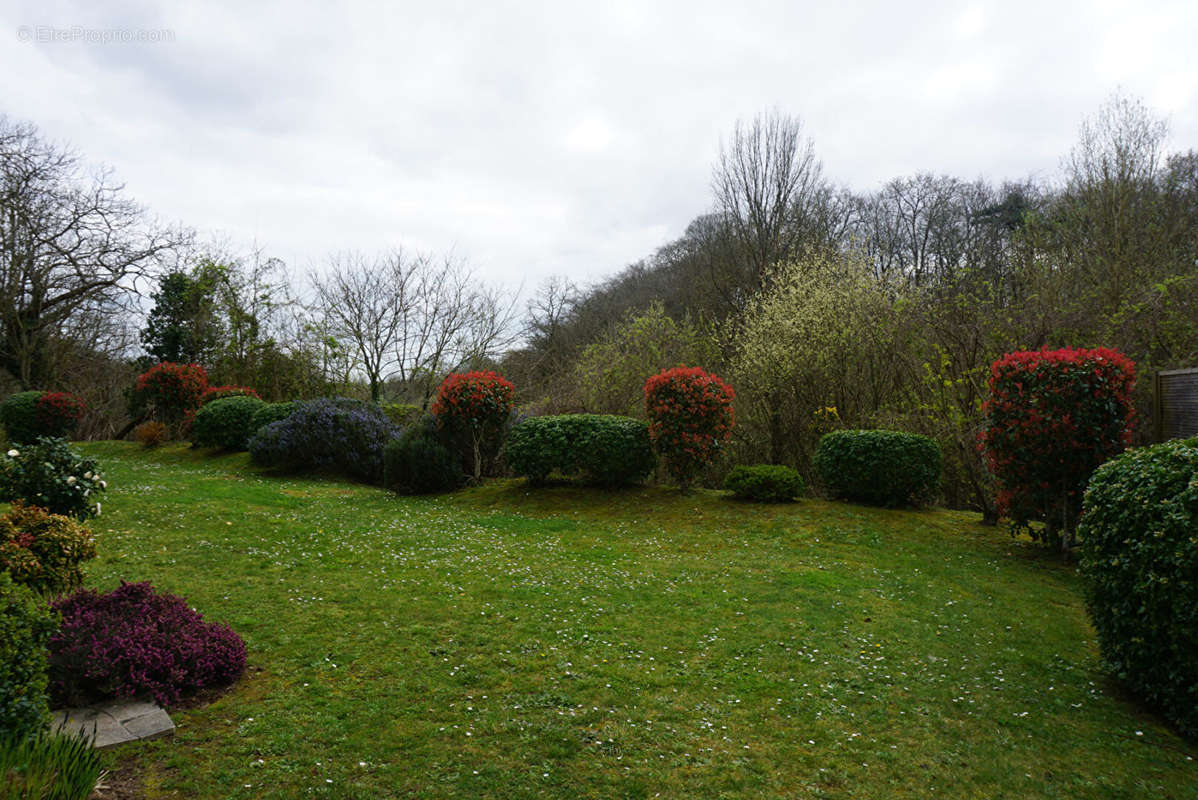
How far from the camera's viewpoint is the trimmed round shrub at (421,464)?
1141cm

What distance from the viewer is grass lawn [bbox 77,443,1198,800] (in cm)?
291

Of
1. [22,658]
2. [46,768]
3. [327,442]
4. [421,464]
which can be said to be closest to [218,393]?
[327,442]

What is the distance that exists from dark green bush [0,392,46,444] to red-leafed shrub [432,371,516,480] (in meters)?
12.2

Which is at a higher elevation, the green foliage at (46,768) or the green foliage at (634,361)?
the green foliage at (634,361)

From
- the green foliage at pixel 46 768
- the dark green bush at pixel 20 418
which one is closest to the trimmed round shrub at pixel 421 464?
the green foliage at pixel 46 768

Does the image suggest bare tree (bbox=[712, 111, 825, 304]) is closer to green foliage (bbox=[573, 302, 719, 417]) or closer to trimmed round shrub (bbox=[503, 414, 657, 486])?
green foliage (bbox=[573, 302, 719, 417])

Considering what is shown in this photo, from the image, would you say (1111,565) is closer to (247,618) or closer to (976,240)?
(247,618)

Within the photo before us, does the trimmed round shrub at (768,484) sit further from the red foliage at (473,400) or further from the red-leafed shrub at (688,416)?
the red foliage at (473,400)

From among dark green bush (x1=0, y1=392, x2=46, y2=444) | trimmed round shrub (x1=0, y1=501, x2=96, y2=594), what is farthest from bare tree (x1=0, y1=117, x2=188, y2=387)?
trimmed round shrub (x1=0, y1=501, x2=96, y2=594)

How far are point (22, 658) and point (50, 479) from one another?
4.42 metres

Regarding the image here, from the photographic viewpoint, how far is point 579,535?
837 cm

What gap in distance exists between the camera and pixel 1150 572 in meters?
3.51

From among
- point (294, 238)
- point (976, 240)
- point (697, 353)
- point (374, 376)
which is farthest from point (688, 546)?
point (976, 240)

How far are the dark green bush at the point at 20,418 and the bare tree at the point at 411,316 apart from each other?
24.3 feet
